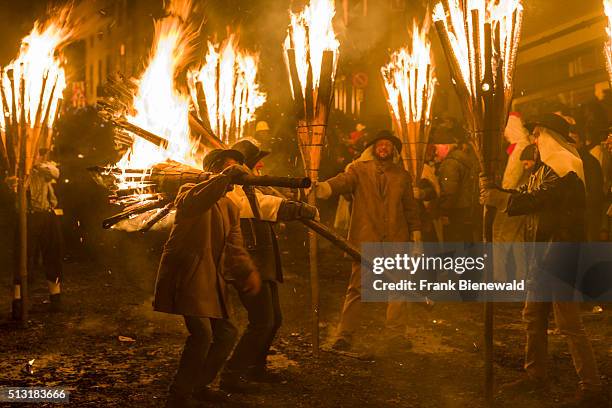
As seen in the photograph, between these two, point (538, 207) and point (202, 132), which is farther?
point (202, 132)

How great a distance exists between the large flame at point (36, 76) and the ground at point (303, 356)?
2.56m

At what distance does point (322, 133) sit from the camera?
24.4 feet

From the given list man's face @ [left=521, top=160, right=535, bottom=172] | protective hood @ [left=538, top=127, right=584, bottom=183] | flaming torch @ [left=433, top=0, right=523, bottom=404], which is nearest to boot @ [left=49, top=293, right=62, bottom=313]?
flaming torch @ [left=433, top=0, right=523, bottom=404]

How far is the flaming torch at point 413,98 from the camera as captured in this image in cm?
970

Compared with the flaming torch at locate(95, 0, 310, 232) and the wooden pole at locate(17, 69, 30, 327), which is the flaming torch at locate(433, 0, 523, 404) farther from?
the wooden pole at locate(17, 69, 30, 327)

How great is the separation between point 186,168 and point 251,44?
1415 centimetres

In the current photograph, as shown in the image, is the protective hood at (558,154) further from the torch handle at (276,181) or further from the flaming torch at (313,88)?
the flaming torch at (313,88)

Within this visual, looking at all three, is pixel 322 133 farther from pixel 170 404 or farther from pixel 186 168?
pixel 170 404

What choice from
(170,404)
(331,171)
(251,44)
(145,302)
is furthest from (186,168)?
(251,44)

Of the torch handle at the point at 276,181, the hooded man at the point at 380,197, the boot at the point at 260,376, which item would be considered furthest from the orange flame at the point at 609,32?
the boot at the point at 260,376

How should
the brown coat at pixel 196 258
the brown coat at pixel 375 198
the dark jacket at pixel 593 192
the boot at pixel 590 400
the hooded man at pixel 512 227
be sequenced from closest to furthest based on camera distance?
1. the brown coat at pixel 196 258
2. the boot at pixel 590 400
3. the brown coat at pixel 375 198
4. the hooded man at pixel 512 227
5. the dark jacket at pixel 593 192

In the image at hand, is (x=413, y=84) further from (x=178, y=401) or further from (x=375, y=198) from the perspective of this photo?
(x=178, y=401)

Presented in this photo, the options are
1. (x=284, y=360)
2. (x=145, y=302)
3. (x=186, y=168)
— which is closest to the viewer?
(x=186, y=168)

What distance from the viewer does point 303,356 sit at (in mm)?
7348
